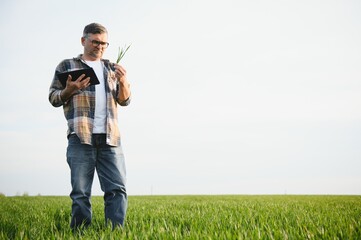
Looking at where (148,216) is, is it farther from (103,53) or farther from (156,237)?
(103,53)

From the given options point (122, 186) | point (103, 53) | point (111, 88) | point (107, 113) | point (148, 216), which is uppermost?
point (103, 53)

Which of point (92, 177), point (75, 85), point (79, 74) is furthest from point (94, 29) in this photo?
point (92, 177)

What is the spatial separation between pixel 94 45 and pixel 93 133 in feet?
3.42

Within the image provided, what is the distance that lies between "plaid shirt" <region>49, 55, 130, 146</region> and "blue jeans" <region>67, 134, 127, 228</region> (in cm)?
11

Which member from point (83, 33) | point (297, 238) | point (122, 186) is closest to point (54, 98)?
point (83, 33)

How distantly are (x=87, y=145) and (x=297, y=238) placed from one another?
92.1 inches

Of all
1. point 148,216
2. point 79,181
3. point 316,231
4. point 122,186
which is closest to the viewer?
point 316,231

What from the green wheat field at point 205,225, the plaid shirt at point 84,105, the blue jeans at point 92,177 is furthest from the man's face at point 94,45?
Answer: the green wheat field at point 205,225

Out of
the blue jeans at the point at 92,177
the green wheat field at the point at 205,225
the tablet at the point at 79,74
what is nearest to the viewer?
the green wheat field at the point at 205,225

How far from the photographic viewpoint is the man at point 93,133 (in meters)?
3.53

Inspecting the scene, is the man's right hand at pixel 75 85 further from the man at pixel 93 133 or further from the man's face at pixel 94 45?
the man's face at pixel 94 45

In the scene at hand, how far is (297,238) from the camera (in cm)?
270

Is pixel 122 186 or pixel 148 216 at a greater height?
pixel 122 186

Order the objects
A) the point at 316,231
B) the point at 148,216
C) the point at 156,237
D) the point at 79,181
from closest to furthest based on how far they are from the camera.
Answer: the point at 156,237, the point at 316,231, the point at 79,181, the point at 148,216
